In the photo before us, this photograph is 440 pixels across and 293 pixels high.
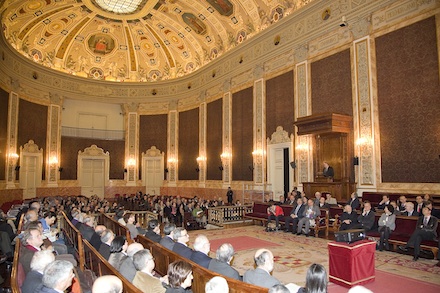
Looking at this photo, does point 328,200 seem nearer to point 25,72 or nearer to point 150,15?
point 150,15

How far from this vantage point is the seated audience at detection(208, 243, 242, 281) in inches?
155

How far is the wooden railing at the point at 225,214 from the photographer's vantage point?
13172 millimetres

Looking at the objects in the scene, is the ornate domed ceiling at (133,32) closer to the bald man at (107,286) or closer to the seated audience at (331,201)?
the seated audience at (331,201)

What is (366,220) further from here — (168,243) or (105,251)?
(105,251)

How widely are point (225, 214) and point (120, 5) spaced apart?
1330cm

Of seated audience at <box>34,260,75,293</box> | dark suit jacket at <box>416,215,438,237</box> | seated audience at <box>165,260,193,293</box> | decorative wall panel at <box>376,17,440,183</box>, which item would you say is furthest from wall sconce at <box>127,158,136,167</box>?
seated audience at <box>165,260,193,293</box>

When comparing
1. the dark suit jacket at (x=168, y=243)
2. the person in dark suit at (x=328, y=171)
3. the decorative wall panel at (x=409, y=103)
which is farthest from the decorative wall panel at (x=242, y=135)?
the dark suit jacket at (x=168, y=243)

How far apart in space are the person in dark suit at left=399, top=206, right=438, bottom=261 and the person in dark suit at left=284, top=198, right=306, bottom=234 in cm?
340

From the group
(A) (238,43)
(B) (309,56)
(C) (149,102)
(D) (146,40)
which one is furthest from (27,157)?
(B) (309,56)

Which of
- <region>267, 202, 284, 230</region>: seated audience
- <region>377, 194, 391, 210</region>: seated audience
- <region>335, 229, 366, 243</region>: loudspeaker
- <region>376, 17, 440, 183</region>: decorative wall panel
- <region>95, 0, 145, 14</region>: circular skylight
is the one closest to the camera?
<region>335, 229, 366, 243</region>: loudspeaker

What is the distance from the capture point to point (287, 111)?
48.7 ft

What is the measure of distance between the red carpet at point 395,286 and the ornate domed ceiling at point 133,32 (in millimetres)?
11589

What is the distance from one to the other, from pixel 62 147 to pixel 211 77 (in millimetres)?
10246

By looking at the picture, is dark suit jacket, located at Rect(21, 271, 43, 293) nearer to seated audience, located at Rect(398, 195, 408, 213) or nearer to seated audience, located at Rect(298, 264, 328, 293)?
seated audience, located at Rect(298, 264, 328, 293)
